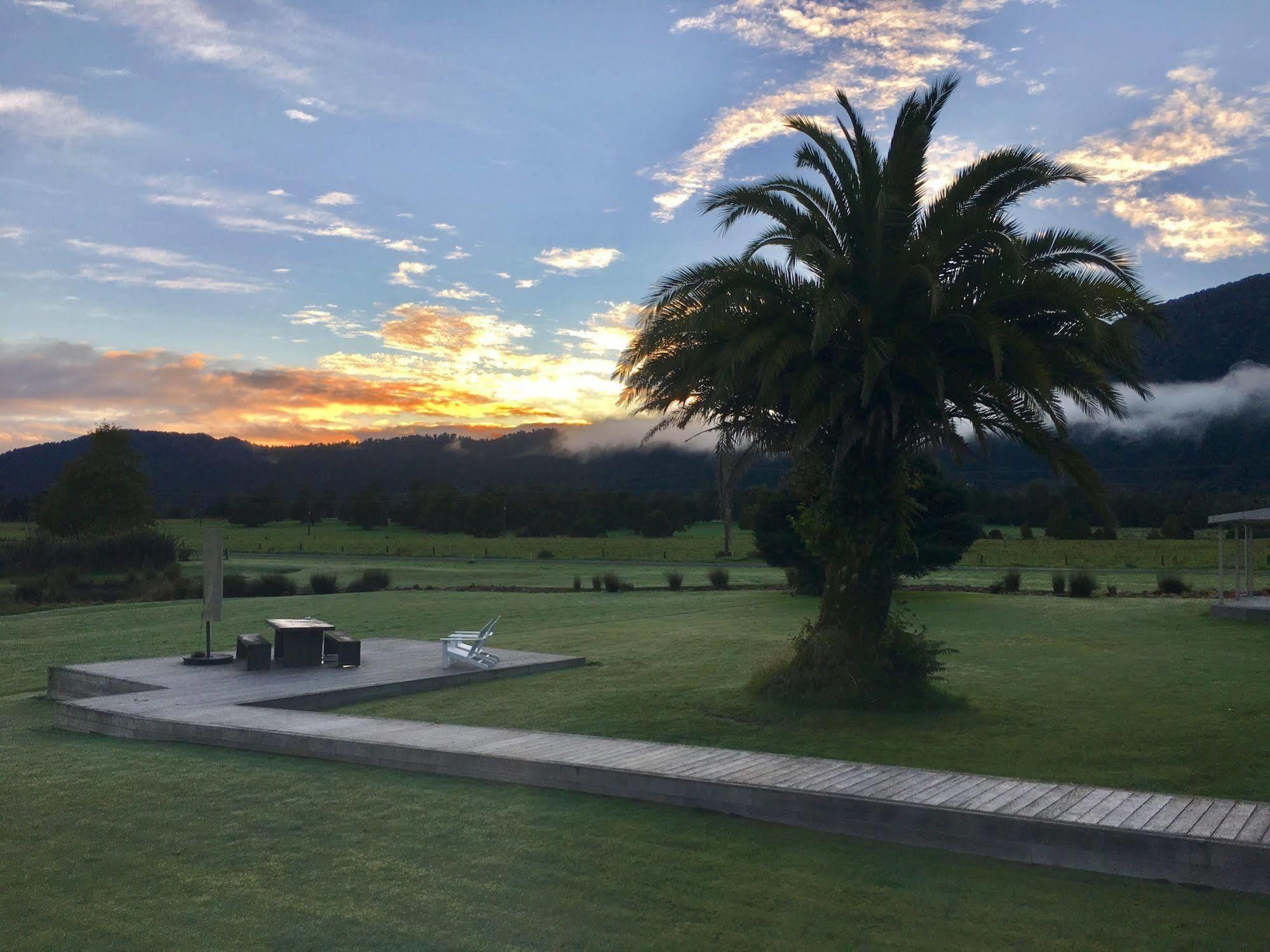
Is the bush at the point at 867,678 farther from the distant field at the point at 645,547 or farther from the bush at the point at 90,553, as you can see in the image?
the bush at the point at 90,553

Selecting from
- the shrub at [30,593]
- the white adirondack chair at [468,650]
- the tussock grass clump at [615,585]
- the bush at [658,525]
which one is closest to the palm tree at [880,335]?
the white adirondack chair at [468,650]

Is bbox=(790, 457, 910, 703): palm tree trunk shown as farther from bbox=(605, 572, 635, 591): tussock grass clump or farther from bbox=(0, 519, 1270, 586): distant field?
bbox=(0, 519, 1270, 586): distant field

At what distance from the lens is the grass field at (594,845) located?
4.70 metres

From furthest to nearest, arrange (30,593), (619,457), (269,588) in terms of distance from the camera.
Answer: (619,457), (269,588), (30,593)

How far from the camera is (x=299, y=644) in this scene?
13.3 metres

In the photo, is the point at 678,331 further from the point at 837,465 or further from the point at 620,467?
the point at 620,467

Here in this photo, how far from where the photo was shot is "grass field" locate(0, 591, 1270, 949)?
15.4 ft

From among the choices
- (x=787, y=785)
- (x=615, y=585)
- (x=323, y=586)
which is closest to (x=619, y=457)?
(x=323, y=586)

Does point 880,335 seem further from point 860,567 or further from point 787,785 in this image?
point 787,785

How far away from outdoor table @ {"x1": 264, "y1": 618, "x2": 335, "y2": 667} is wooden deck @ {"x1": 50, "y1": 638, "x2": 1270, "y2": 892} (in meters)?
2.09

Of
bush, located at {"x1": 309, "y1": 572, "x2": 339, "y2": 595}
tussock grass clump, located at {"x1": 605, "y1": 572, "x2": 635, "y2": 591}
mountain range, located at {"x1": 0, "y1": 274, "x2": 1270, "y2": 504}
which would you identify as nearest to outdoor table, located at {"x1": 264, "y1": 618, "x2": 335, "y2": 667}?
tussock grass clump, located at {"x1": 605, "y1": 572, "x2": 635, "y2": 591}

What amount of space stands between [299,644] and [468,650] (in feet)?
7.56

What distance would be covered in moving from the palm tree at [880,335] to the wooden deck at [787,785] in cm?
349

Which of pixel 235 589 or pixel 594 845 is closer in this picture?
pixel 594 845
